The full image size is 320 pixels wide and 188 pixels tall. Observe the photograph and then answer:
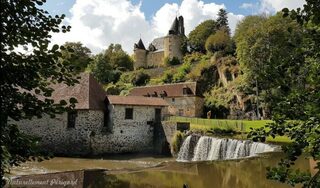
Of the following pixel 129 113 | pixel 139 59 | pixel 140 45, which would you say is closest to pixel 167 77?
pixel 139 59

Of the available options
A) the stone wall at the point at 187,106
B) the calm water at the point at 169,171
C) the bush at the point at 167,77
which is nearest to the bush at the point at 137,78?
the bush at the point at 167,77

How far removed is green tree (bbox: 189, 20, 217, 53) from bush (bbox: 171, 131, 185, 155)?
1804 inches

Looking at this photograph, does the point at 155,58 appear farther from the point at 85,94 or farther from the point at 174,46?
the point at 85,94

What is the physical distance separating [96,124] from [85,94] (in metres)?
2.18

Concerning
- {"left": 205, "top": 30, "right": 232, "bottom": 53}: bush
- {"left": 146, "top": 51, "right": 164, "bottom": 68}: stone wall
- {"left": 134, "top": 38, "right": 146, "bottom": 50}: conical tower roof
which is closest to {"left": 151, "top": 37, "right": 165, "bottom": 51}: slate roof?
{"left": 146, "top": 51, "right": 164, "bottom": 68}: stone wall

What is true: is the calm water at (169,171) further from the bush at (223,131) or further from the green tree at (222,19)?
the green tree at (222,19)

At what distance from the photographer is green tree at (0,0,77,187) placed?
333 centimetres

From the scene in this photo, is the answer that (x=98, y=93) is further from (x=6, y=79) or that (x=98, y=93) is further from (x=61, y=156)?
(x=6, y=79)

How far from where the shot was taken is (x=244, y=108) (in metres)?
44.2

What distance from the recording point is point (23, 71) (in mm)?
3398

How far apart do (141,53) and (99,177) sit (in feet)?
201

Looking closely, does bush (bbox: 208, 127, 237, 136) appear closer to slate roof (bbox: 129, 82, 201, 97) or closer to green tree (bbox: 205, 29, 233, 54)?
slate roof (bbox: 129, 82, 201, 97)

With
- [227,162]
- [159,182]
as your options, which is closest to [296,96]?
[159,182]

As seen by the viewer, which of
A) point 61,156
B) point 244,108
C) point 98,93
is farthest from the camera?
point 244,108
